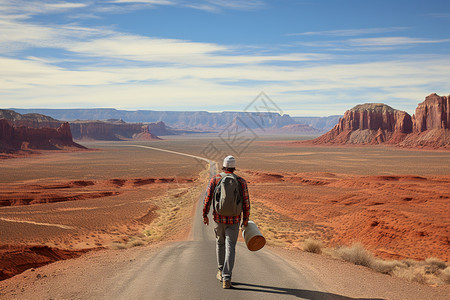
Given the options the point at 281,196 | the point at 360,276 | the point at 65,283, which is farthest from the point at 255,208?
the point at 65,283

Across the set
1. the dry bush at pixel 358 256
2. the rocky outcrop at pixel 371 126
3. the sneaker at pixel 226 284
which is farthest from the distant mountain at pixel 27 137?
the sneaker at pixel 226 284

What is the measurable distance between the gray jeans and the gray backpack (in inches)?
11.4

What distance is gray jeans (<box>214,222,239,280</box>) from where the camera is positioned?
6078 millimetres

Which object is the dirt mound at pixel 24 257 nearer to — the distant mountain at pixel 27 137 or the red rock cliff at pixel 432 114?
the distant mountain at pixel 27 137

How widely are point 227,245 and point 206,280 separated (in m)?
0.82

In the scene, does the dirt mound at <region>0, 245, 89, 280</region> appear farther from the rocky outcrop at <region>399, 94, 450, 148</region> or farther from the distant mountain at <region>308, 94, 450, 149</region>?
the rocky outcrop at <region>399, 94, 450, 148</region>

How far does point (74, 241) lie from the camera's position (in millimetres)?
16953

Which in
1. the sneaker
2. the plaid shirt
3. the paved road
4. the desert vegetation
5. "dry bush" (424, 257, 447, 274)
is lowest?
"dry bush" (424, 257, 447, 274)

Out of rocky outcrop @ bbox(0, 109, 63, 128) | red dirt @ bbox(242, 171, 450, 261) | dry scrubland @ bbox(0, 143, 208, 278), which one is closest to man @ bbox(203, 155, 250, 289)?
dry scrubland @ bbox(0, 143, 208, 278)

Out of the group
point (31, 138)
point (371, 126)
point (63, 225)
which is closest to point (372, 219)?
point (63, 225)

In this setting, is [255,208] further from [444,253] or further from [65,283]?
[65,283]

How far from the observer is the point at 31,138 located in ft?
418

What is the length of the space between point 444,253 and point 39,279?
48.4 ft

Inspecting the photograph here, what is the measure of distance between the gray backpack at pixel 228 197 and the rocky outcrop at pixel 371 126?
16264cm
